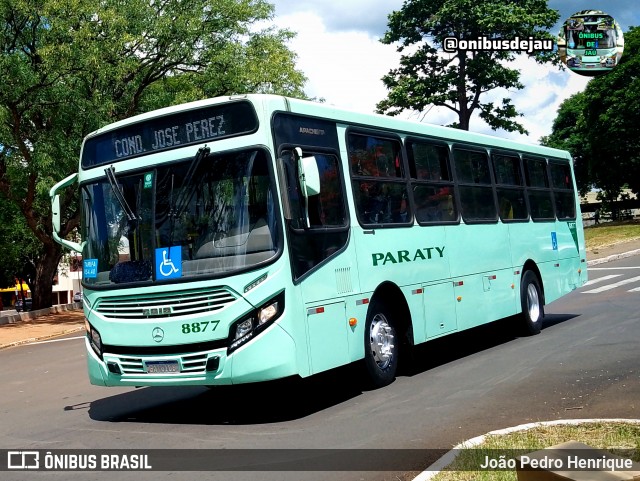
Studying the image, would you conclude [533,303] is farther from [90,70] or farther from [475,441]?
[90,70]

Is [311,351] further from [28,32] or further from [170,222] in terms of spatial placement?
[28,32]

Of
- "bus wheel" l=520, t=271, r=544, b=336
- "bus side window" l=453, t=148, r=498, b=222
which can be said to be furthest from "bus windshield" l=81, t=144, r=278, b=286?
"bus wheel" l=520, t=271, r=544, b=336

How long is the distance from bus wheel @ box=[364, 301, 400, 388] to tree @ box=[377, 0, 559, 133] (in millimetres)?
36473

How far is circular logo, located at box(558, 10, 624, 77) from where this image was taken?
54.9 feet

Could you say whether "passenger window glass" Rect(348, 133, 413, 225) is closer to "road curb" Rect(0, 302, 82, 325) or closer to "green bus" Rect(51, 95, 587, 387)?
"green bus" Rect(51, 95, 587, 387)

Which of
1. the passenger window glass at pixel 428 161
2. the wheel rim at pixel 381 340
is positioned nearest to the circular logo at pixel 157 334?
the wheel rim at pixel 381 340

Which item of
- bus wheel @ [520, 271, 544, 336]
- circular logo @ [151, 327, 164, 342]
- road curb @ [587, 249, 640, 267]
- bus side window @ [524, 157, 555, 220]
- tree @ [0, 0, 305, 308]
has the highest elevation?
tree @ [0, 0, 305, 308]

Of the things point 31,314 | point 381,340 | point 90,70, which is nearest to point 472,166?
point 381,340

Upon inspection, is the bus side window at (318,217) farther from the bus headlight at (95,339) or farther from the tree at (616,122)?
the tree at (616,122)

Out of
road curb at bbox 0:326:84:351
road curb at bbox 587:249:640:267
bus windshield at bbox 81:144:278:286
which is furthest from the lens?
road curb at bbox 587:249:640:267

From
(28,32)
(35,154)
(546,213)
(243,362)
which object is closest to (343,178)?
(243,362)

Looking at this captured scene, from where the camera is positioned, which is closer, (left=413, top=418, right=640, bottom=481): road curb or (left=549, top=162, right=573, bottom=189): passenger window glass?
(left=413, top=418, right=640, bottom=481): road curb

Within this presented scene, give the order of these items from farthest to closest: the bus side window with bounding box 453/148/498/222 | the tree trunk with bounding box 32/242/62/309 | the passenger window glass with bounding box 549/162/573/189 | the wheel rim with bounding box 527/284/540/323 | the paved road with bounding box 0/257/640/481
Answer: the tree trunk with bounding box 32/242/62/309
the passenger window glass with bounding box 549/162/573/189
the wheel rim with bounding box 527/284/540/323
the bus side window with bounding box 453/148/498/222
the paved road with bounding box 0/257/640/481

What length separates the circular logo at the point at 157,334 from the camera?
27.8 feet
